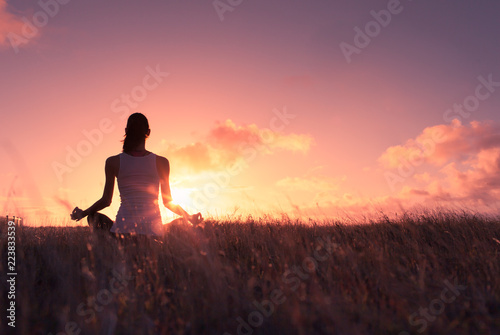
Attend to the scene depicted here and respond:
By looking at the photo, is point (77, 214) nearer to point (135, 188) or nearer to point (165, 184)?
point (135, 188)

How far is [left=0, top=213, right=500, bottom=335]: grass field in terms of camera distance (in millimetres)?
2771

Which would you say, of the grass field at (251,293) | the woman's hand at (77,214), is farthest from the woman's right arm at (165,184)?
the woman's hand at (77,214)

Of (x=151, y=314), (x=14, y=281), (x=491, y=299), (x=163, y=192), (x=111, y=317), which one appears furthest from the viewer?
(x=163, y=192)

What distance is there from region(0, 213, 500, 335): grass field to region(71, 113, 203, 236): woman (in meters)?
0.25

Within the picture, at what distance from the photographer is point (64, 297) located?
3.30 metres

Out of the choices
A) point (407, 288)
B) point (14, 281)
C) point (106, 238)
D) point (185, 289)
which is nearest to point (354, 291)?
point (407, 288)

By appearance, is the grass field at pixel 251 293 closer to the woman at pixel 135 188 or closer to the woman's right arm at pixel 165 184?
the woman at pixel 135 188

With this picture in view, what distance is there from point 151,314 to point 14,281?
190 centimetres

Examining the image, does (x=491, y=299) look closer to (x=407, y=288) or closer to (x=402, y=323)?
(x=407, y=288)

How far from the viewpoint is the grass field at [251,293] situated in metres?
2.77

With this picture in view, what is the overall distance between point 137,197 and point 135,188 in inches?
4.8

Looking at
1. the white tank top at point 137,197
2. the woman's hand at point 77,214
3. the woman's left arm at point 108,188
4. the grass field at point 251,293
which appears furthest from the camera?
the woman's left arm at point 108,188

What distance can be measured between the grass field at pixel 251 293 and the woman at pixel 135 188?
25cm

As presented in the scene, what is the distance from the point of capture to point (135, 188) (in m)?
4.55
